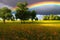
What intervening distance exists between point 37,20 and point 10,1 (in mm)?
1778

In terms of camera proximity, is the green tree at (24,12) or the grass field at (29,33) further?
the green tree at (24,12)

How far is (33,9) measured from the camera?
27.3 feet

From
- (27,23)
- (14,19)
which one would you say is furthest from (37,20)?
(14,19)

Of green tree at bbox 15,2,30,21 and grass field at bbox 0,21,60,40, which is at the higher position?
green tree at bbox 15,2,30,21

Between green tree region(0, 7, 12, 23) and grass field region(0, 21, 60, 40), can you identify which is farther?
green tree region(0, 7, 12, 23)

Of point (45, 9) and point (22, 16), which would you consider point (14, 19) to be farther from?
point (45, 9)

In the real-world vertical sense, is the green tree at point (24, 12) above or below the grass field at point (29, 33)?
above

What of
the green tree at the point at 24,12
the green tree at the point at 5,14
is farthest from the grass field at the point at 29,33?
the green tree at the point at 24,12

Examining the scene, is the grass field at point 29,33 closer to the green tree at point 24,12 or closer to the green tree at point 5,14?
the green tree at point 5,14

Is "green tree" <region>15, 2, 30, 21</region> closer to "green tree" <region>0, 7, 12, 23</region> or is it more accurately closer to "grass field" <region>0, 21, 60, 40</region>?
"green tree" <region>0, 7, 12, 23</region>

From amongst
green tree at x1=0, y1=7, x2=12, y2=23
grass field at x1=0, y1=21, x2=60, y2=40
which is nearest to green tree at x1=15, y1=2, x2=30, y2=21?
green tree at x1=0, y1=7, x2=12, y2=23

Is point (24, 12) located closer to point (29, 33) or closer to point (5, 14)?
point (5, 14)

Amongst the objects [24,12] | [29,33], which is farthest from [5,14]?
[29,33]

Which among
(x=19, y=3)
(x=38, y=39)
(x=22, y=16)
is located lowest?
(x=38, y=39)
